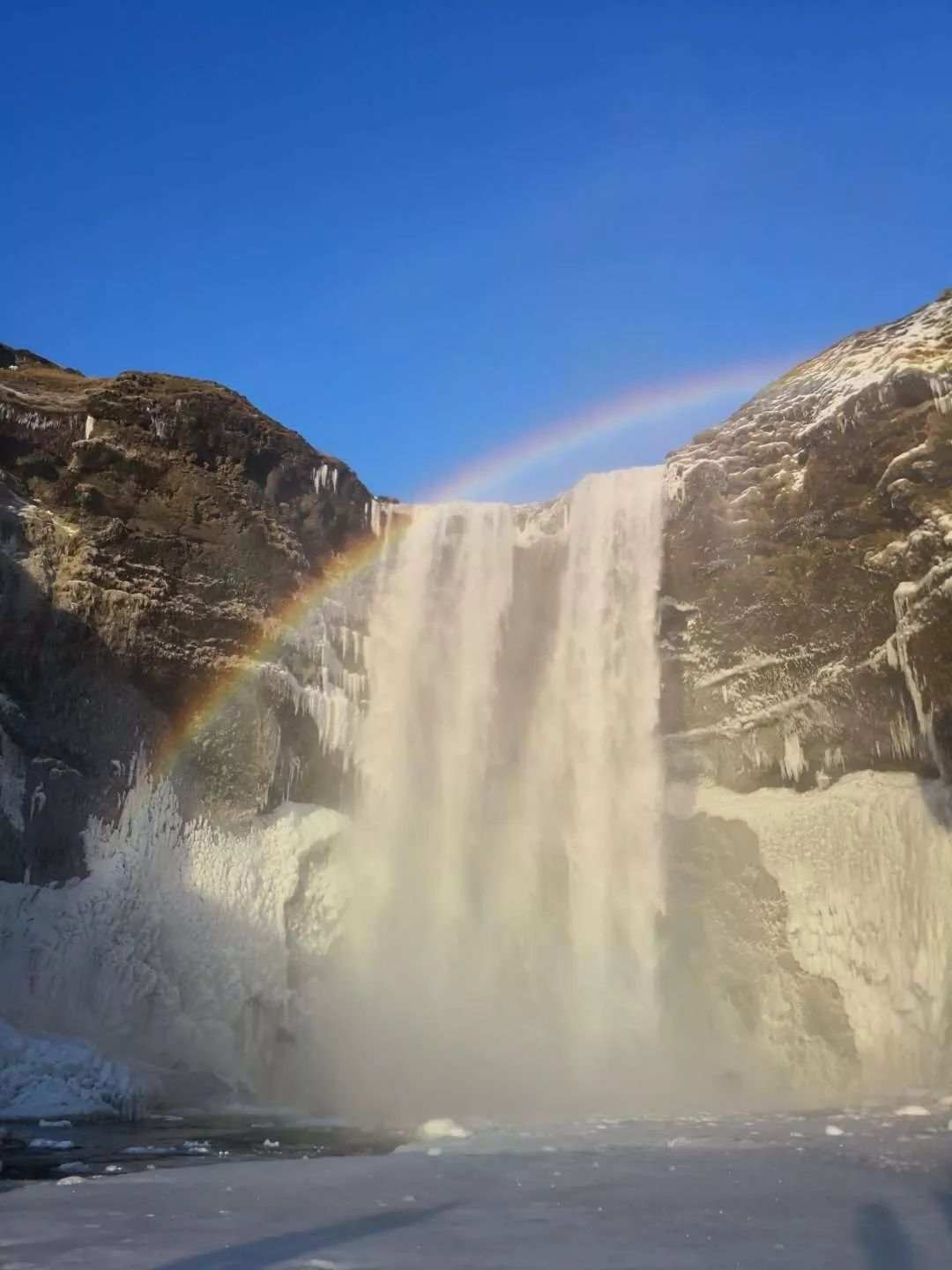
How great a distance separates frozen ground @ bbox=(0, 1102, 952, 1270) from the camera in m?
5.11

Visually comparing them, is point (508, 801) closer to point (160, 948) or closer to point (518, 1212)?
point (160, 948)

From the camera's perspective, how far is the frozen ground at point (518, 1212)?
5.11m

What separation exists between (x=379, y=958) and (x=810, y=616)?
1140 cm

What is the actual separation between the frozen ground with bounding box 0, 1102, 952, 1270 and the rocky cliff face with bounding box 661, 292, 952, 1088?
33.7 feet

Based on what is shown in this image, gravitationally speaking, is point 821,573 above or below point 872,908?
above

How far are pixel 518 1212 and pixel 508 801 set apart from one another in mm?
17337

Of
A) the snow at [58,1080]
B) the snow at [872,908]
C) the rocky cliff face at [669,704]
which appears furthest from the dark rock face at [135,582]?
the snow at [872,908]

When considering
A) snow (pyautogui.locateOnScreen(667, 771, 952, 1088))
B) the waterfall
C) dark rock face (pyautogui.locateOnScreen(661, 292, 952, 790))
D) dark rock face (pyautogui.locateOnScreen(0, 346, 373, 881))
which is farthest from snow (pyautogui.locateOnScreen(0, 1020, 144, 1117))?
dark rock face (pyautogui.locateOnScreen(661, 292, 952, 790))

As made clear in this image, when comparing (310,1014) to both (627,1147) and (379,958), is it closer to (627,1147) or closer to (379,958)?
(379,958)

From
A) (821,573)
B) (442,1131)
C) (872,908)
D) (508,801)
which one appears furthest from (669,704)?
(442,1131)

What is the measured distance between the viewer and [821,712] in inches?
832

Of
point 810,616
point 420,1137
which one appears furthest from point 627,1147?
point 810,616

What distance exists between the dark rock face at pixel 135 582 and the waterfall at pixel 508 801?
2.22 metres

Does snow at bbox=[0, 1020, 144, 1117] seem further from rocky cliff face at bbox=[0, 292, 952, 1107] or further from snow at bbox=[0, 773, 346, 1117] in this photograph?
rocky cliff face at bbox=[0, 292, 952, 1107]
